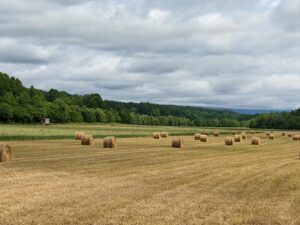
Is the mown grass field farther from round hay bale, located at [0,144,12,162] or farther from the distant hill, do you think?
the distant hill

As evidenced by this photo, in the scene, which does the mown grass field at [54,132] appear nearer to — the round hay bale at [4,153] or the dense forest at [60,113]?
the round hay bale at [4,153]

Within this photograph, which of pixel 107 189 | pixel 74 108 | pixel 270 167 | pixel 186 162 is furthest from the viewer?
pixel 74 108

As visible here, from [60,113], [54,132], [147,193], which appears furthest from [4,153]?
[60,113]

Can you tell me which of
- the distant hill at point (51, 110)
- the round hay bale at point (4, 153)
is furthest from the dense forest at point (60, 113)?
→ the round hay bale at point (4, 153)

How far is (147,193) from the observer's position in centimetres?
1612

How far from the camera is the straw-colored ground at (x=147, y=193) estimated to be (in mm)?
12711

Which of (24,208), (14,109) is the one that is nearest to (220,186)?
(24,208)

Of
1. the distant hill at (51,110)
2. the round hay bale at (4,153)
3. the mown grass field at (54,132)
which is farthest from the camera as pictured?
the distant hill at (51,110)

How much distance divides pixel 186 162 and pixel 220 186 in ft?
29.5

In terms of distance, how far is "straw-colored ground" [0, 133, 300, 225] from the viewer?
12711 millimetres

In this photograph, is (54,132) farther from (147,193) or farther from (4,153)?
(147,193)

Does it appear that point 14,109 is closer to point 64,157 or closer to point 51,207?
point 64,157

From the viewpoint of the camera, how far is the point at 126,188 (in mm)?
17156

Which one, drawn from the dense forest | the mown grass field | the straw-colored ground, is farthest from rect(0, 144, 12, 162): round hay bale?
the dense forest
